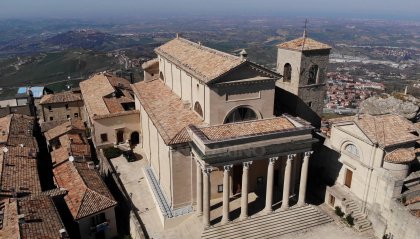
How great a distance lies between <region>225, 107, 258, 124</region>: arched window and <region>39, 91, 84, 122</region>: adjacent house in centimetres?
3190

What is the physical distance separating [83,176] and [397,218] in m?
25.6

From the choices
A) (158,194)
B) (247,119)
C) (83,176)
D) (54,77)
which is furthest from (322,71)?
(54,77)

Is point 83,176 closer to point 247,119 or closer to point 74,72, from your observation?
point 247,119

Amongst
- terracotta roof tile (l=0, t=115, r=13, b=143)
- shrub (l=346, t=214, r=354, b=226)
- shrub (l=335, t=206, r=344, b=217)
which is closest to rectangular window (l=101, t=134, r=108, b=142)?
terracotta roof tile (l=0, t=115, r=13, b=143)

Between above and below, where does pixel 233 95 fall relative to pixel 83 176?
above

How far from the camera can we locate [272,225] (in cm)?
2791

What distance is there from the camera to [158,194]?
104ft

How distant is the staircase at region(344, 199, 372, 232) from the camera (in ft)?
→ 94.6

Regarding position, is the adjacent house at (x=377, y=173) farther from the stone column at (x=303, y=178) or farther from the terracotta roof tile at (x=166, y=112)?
the terracotta roof tile at (x=166, y=112)

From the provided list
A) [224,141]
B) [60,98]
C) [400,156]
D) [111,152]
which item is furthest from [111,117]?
[400,156]

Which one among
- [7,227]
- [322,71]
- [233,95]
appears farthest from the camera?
[322,71]

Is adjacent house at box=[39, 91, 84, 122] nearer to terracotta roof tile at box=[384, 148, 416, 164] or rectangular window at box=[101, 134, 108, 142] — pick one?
rectangular window at box=[101, 134, 108, 142]

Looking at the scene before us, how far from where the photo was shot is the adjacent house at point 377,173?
2725cm

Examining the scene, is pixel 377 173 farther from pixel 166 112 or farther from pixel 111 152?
pixel 111 152
